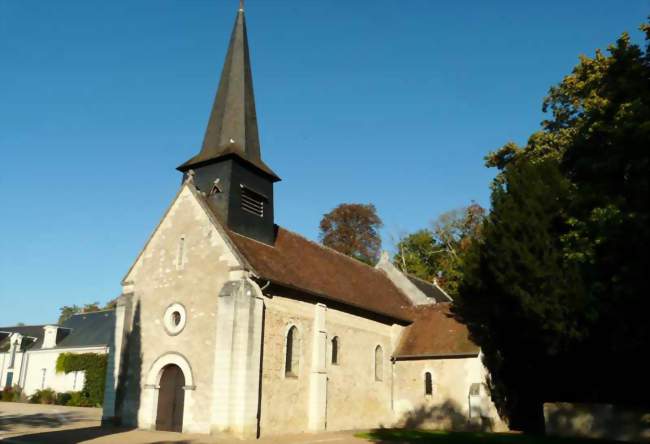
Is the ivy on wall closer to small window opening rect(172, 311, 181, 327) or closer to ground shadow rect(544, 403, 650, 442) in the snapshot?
small window opening rect(172, 311, 181, 327)

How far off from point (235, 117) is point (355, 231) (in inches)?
1024

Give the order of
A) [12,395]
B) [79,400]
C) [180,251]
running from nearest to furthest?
1. [180,251]
2. [79,400]
3. [12,395]

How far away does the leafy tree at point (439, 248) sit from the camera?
4431 cm

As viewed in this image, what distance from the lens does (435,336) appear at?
84.1 feet

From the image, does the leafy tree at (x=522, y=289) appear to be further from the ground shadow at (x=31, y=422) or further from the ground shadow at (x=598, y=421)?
the ground shadow at (x=31, y=422)

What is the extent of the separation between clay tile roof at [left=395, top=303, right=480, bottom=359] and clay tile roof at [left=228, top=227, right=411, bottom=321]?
2.61 feet

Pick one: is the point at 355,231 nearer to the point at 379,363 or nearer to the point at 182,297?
the point at 379,363

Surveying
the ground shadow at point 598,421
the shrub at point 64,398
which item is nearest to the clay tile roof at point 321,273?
the ground shadow at point 598,421

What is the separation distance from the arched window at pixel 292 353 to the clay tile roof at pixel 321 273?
1667 mm

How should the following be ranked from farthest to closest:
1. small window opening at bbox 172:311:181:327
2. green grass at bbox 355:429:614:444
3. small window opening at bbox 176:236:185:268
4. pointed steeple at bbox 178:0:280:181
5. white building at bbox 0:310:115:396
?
white building at bbox 0:310:115:396
pointed steeple at bbox 178:0:280:181
small window opening at bbox 176:236:185:268
small window opening at bbox 172:311:181:327
green grass at bbox 355:429:614:444

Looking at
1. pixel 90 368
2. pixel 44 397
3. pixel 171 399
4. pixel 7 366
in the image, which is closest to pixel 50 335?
pixel 7 366

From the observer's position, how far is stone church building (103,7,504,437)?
60.1 ft

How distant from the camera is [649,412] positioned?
18562mm

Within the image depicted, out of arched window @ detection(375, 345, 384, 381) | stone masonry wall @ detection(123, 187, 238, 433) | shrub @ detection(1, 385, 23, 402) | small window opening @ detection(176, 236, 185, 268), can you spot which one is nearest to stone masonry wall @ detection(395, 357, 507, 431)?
arched window @ detection(375, 345, 384, 381)
